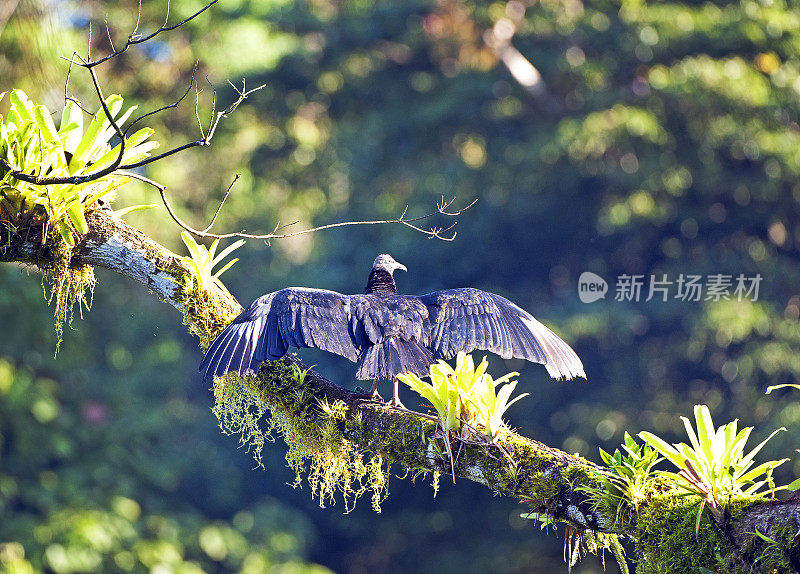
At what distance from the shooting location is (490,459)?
8.63 ft

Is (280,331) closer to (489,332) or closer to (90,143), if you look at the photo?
(489,332)

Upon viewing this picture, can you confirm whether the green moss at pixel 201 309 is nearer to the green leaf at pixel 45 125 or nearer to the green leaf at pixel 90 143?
the green leaf at pixel 90 143

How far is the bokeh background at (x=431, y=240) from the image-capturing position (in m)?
9.21

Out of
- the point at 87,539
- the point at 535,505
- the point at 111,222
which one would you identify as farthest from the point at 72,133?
the point at 87,539

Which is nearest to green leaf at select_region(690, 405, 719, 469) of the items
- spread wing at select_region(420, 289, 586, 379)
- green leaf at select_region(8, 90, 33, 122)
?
spread wing at select_region(420, 289, 586, 379)

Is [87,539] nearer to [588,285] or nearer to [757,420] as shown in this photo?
[588,285]

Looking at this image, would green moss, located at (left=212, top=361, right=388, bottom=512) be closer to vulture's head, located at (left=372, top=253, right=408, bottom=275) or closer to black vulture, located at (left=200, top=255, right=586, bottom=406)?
black vulture, located at (left=200, top=255, right=586, bottom=406)

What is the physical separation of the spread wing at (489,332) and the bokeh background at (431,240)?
19.6 ft

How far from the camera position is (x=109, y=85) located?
10.4 m

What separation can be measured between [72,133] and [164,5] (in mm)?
7773

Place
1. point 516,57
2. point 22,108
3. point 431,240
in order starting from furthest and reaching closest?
point 516,57 → point 431,240 → point 22,108

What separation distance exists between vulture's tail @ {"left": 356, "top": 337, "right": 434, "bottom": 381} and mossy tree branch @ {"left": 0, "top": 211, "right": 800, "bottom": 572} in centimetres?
10

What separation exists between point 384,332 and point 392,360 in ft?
0.46

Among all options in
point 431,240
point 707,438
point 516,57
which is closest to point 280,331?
point 707,438
